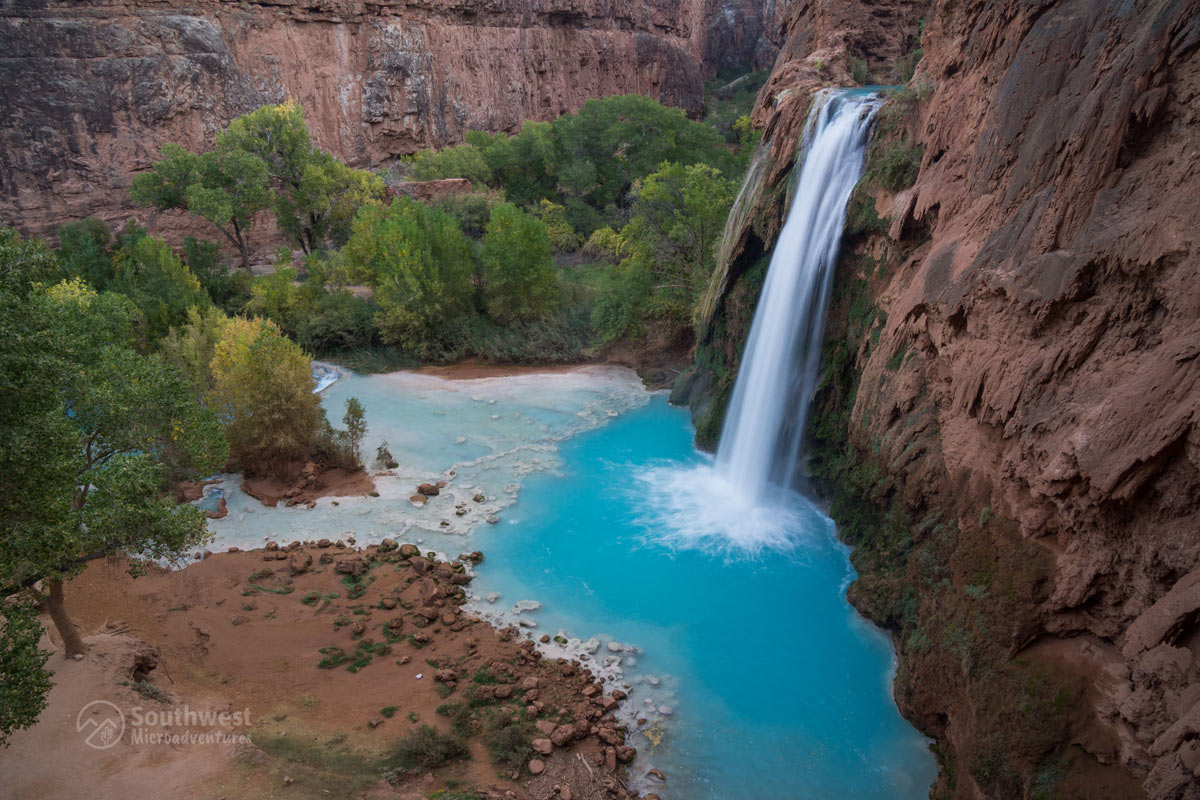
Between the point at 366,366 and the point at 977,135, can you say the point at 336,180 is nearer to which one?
the point at 366,366

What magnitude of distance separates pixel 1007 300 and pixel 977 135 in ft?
10.7

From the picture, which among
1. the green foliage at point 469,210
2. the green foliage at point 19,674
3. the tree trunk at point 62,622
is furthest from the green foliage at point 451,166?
the green foliage at point 19,674

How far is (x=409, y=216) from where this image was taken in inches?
933

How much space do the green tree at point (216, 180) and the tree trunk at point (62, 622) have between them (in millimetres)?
23934

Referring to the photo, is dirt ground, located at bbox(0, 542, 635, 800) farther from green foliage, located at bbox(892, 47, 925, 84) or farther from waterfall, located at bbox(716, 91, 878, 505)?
green foliage, located at bbox(892, 47, 925, 84)

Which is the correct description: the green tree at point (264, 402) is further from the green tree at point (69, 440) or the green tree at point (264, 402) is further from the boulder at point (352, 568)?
the green tree at point (69, 440)

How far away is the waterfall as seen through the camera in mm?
14039

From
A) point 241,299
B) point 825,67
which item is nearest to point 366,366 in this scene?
point 241,299

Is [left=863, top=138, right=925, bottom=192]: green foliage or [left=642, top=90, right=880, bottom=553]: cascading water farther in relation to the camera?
[left=642, top=90, right=880, bottom=553]: cascading water

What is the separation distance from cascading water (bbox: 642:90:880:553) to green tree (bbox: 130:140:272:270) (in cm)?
2354

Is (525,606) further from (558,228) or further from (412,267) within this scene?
(558,228)

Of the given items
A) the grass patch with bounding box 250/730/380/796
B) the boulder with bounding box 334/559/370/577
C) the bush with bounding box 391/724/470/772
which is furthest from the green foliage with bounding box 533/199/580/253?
the grass patch with bounding box 250/730/380/796

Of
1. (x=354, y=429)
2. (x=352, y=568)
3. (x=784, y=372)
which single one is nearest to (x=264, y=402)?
(x=354, y=429)
